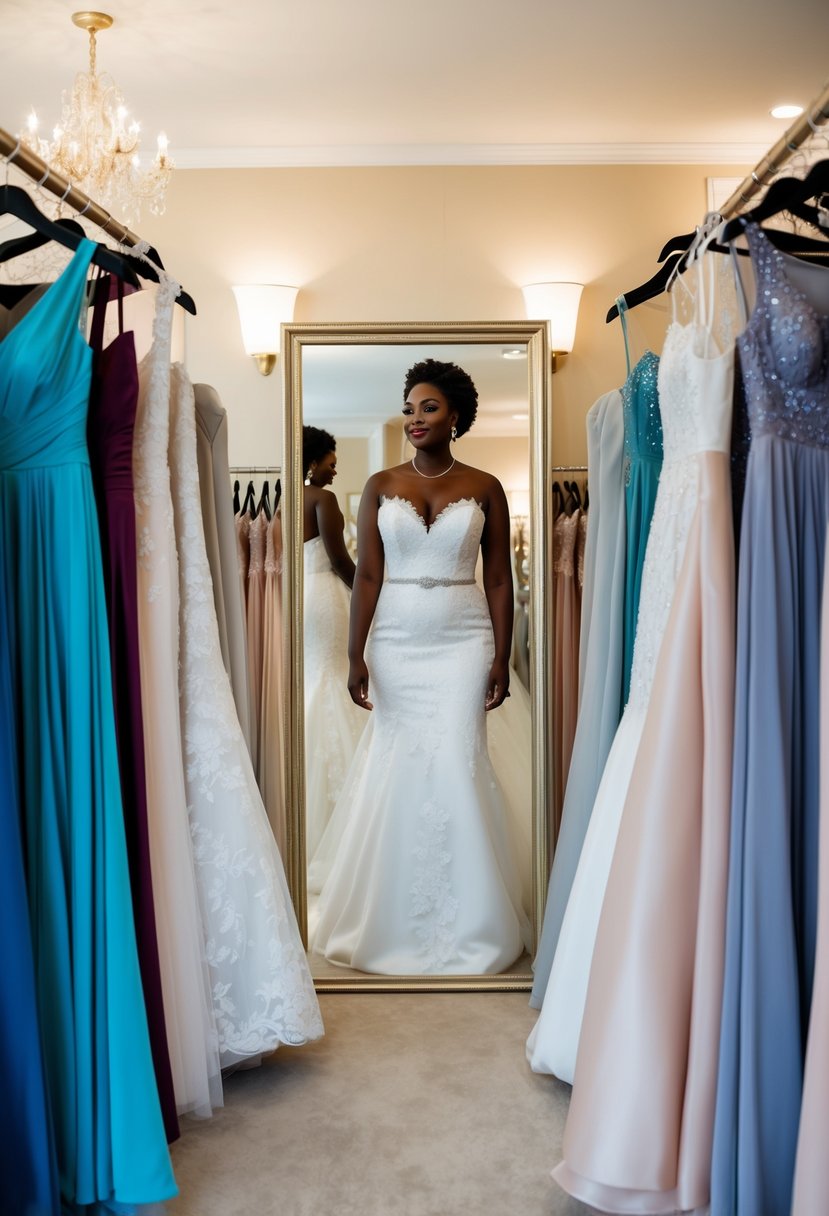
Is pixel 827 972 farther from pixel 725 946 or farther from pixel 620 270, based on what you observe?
pixel 620 270

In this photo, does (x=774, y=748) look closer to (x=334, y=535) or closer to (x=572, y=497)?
(x=334, y=535)

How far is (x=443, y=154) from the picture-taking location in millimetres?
3982

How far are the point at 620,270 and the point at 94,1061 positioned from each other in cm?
311

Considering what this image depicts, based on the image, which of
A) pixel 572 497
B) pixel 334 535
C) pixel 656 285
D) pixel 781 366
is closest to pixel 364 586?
pixel 334 535

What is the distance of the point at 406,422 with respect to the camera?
3463 millimetres

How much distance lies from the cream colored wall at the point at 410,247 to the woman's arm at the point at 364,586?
64cm

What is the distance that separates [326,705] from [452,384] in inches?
41.8

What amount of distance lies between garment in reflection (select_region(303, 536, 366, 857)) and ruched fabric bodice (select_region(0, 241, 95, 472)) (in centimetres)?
151

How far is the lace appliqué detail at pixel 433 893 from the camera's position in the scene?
3422mm

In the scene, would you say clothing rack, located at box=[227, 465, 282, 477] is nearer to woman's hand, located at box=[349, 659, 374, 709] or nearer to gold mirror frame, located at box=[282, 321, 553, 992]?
gold mirror frame, located at box=[282, 321, 553, 992]

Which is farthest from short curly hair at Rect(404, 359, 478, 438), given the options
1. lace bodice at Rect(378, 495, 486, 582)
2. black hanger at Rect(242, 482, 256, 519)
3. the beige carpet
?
the beige carpet

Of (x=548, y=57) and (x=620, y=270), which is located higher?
(x=548, y=57)

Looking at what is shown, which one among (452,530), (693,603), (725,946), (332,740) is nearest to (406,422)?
(452,530)

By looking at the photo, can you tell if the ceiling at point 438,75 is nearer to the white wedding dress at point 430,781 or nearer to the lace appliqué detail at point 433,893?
the white wedding dress at point 430,781
